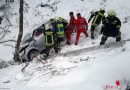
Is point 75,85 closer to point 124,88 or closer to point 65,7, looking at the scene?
point 124,88

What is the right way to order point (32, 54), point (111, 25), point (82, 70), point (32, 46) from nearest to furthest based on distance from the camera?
point (82, 70) → point (111, 25) → point (32, 46) → point (32, 54)

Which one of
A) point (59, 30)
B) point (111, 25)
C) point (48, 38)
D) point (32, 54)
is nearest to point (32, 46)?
point (32, 54)

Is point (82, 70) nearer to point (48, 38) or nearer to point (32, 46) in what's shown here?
point (48, 38)

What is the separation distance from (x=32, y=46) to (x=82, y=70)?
588 cm

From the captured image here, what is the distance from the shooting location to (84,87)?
6.83 metres

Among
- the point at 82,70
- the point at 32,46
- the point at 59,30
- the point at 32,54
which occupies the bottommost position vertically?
the point at 32,54

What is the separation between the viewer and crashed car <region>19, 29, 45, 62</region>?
43.4 feet

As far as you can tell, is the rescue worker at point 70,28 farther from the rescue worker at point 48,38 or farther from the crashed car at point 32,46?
the crashed car at point 32,46

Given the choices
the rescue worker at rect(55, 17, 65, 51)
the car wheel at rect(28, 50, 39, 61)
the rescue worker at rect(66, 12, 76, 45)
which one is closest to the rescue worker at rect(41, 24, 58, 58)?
the rescue worker at rect(55, 17, 65, 51)

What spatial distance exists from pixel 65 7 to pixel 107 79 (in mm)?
13206

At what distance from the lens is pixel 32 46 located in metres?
13.3

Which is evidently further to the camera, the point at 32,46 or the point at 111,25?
the point at 32,46

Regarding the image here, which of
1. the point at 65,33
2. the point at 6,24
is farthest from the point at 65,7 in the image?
the point at 65,33

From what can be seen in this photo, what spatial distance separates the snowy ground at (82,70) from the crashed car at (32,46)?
4.26ft
